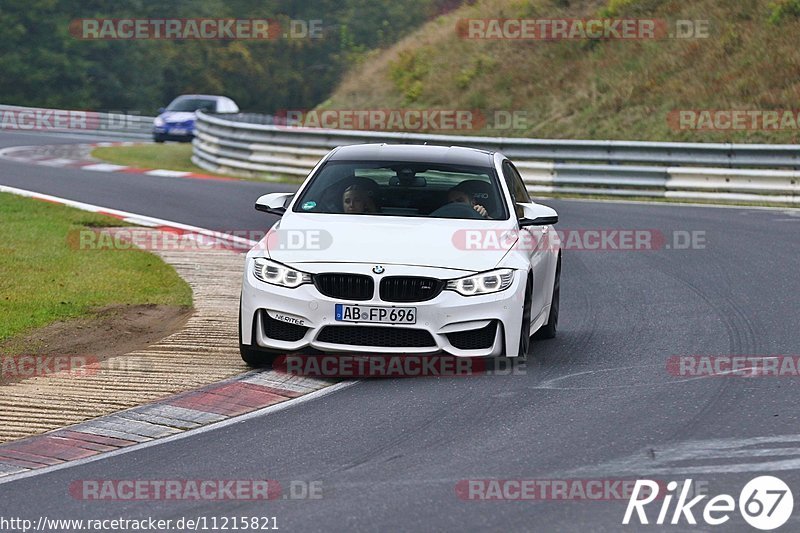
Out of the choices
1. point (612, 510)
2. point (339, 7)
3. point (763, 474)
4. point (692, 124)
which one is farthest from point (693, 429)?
point (339, 7)

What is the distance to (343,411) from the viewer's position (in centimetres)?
792

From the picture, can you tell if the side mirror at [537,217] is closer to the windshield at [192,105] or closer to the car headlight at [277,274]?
the car headlight at [277,274]

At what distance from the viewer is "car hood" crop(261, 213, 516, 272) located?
884cm

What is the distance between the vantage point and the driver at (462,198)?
991 cm

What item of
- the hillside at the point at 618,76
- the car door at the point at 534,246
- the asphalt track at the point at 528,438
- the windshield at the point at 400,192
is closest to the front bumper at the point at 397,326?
the asphalt track at the point at 528,438

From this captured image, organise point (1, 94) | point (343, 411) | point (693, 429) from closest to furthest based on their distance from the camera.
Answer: point (693, 429) → point (343, 411) → point (1, 94)

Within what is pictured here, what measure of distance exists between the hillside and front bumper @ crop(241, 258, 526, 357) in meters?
19.9

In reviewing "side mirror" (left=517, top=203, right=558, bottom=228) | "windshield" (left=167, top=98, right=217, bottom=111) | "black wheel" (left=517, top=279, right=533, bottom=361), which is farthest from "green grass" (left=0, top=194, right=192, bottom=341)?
"windshield" (left=167, top=98, right=217, bottom=111)

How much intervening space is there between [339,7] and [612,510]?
8459cm

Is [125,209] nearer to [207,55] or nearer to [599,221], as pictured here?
[599,221]

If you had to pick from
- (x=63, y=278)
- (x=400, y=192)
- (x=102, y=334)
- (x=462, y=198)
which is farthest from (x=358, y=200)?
(x=63, y=278)

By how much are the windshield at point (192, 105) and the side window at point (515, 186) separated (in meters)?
31.5

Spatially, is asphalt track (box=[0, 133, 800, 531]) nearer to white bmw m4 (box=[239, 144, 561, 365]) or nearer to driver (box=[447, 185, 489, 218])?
white bmw m4 (box=[239, 144, 561, 365])

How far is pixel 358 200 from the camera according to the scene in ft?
32.5
